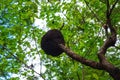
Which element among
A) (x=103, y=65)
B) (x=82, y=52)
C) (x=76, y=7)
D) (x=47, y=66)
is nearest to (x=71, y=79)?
(x=47, y=66)

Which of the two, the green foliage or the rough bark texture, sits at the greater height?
the rough bark texture

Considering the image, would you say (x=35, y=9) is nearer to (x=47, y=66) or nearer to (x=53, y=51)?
(x=47, y=66)

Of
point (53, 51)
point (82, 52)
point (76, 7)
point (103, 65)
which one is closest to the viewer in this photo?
point (103, 65)

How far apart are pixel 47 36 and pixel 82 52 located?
5.53 metres

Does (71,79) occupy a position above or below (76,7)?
below

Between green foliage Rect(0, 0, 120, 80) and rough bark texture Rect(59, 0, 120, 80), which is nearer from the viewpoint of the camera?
rough bark texture Rect(59, 0, 120, 80)

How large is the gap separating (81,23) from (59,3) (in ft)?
4.53

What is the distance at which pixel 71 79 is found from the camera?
14898 mm

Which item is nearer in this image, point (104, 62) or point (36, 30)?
point (104, 62)

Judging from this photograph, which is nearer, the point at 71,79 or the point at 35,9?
the point at 35,9

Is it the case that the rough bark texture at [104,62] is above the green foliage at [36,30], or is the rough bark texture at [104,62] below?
above

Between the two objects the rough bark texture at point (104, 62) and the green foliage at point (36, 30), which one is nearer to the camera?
the rough bark texture at point (104, 62)

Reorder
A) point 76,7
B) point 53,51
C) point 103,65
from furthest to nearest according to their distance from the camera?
point 76,7
point 53,51
point 103,65

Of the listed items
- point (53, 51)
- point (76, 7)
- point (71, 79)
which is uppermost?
point (53, 51)
